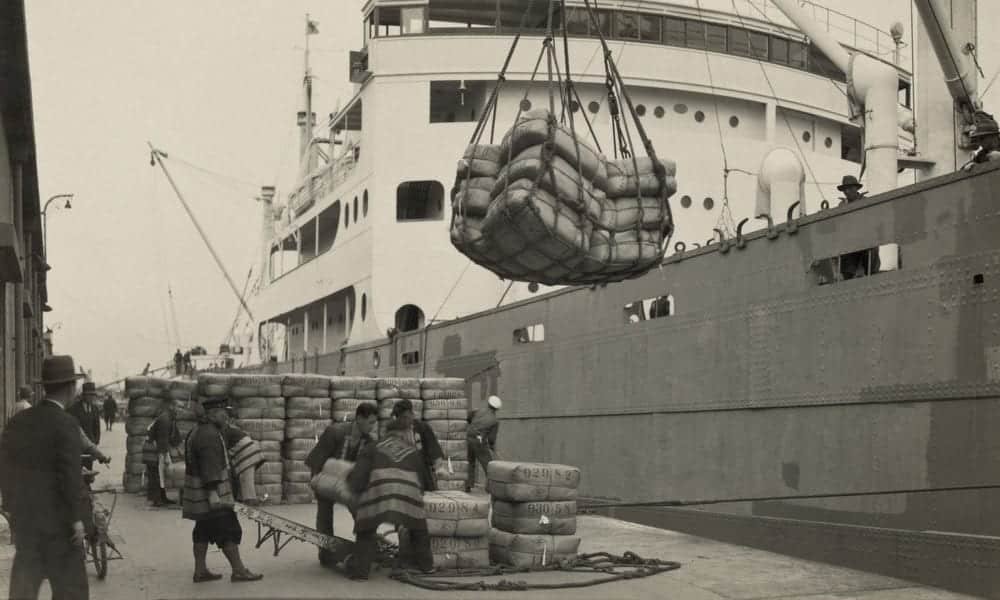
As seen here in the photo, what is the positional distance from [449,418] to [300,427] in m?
2.09

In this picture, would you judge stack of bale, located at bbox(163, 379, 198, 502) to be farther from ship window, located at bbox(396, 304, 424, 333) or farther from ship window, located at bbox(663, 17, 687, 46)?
ship window, located at bbox(663, 17, 687, 46)

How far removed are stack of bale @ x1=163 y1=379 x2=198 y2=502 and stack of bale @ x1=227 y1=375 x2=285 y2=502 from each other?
589mm

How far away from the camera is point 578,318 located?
52.5 feet

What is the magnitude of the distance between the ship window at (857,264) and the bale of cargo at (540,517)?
11.6 feet

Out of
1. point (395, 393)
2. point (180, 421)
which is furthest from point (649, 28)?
point (180, 421)

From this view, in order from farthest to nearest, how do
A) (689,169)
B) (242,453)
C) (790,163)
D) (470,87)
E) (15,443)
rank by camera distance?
(470,87) < (689,169) < (790,163) < (242,453) < (15,443)

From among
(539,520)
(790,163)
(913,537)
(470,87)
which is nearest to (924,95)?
(790,163)

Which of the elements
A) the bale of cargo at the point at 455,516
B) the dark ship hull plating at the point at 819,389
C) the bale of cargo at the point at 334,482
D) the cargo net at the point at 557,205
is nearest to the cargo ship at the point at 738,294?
the dark ship hull plating at the point at 819,389

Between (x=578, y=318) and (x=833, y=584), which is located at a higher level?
(x=578, y=318)

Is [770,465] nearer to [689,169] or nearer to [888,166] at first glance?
[888,166]

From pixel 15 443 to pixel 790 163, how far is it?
408 inches

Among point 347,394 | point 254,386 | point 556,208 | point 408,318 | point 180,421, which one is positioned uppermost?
point 408,318

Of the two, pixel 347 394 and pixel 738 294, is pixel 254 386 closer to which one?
pixel 347 394

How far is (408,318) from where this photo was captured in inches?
943
